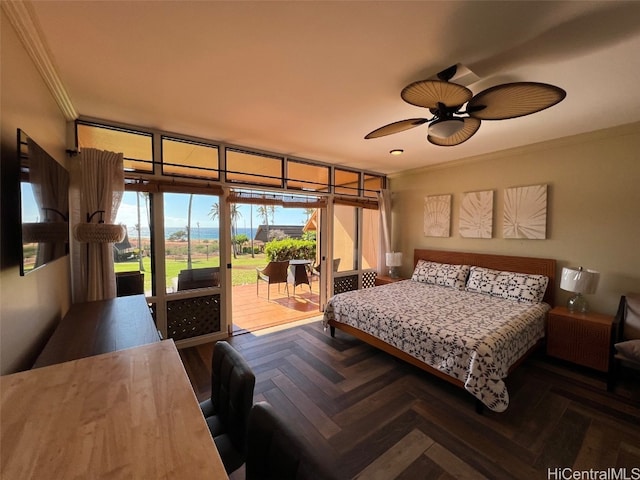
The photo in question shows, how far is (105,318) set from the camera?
6.27ft

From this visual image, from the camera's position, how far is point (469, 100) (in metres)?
1.67

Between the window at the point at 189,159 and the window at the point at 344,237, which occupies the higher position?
the window at the point at 189,159

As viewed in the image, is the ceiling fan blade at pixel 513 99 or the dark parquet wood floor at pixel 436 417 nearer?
the ceiling fan blade at pixel 513 99

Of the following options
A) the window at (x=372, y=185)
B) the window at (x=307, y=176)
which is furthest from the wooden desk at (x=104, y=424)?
the window at (x=372, y=185)

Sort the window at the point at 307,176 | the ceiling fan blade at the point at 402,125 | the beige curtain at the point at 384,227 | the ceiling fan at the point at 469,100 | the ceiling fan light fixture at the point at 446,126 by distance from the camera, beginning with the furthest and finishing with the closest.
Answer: the beige curtain at the point at 384,227
the window at the point at 307,176
the ceiling fan blade at the point at 402,125
the ceiling fan light fixture at the point at 446,126
the ceiling fan at the point at 469,100

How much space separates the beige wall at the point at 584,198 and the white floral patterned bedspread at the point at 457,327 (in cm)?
69

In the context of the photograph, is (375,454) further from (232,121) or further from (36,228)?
(232,121)

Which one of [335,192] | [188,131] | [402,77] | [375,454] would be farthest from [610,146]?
[188,131]

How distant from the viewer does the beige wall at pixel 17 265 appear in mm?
1189

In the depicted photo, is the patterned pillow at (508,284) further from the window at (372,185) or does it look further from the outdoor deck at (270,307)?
the outdoor deck at (270,307)

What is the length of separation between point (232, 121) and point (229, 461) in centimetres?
264

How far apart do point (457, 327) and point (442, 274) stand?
170 cm

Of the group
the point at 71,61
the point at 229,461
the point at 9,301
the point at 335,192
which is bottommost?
the point at 229,461

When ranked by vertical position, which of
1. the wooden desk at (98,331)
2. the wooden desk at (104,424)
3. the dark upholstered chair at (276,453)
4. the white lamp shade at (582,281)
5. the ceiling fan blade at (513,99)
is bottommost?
the dark upholstered chair at (276,453)
